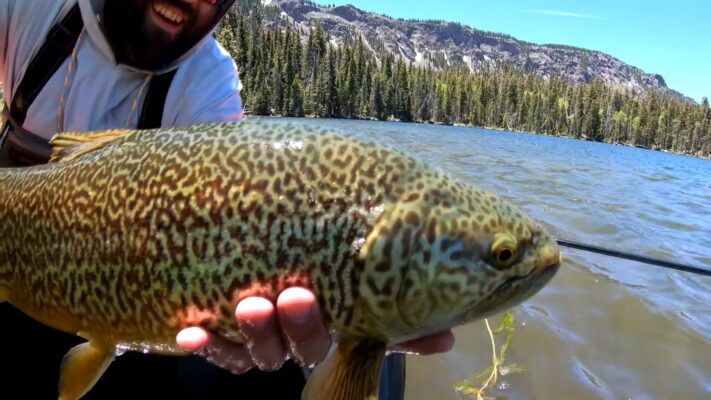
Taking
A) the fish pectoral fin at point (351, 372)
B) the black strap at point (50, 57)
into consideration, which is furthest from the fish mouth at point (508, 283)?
the black strap at point (50, 57)

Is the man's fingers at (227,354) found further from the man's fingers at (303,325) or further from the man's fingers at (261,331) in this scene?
the man's fingers at (303,325)

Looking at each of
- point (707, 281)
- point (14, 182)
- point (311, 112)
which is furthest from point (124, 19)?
point (311, 112)

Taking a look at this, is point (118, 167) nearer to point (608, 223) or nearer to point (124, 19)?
point (124, 19)

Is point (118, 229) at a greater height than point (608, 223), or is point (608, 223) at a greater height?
point (118, 229)

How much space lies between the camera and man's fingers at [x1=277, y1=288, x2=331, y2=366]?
2064 millimetres

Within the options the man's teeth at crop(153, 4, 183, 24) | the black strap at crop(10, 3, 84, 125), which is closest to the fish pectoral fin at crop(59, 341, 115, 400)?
the black strap at crop(10, 3, 84, 125)

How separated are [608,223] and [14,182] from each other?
13535mm

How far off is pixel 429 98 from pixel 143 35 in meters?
142

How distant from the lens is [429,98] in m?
142

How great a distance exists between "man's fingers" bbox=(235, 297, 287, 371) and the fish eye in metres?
0.98

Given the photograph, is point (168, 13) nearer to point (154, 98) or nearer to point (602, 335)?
point (154, 98)

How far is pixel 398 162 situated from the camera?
230cm

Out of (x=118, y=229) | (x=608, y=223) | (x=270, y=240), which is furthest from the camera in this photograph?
(x=608, y=223)

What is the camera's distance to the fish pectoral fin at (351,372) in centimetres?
217
